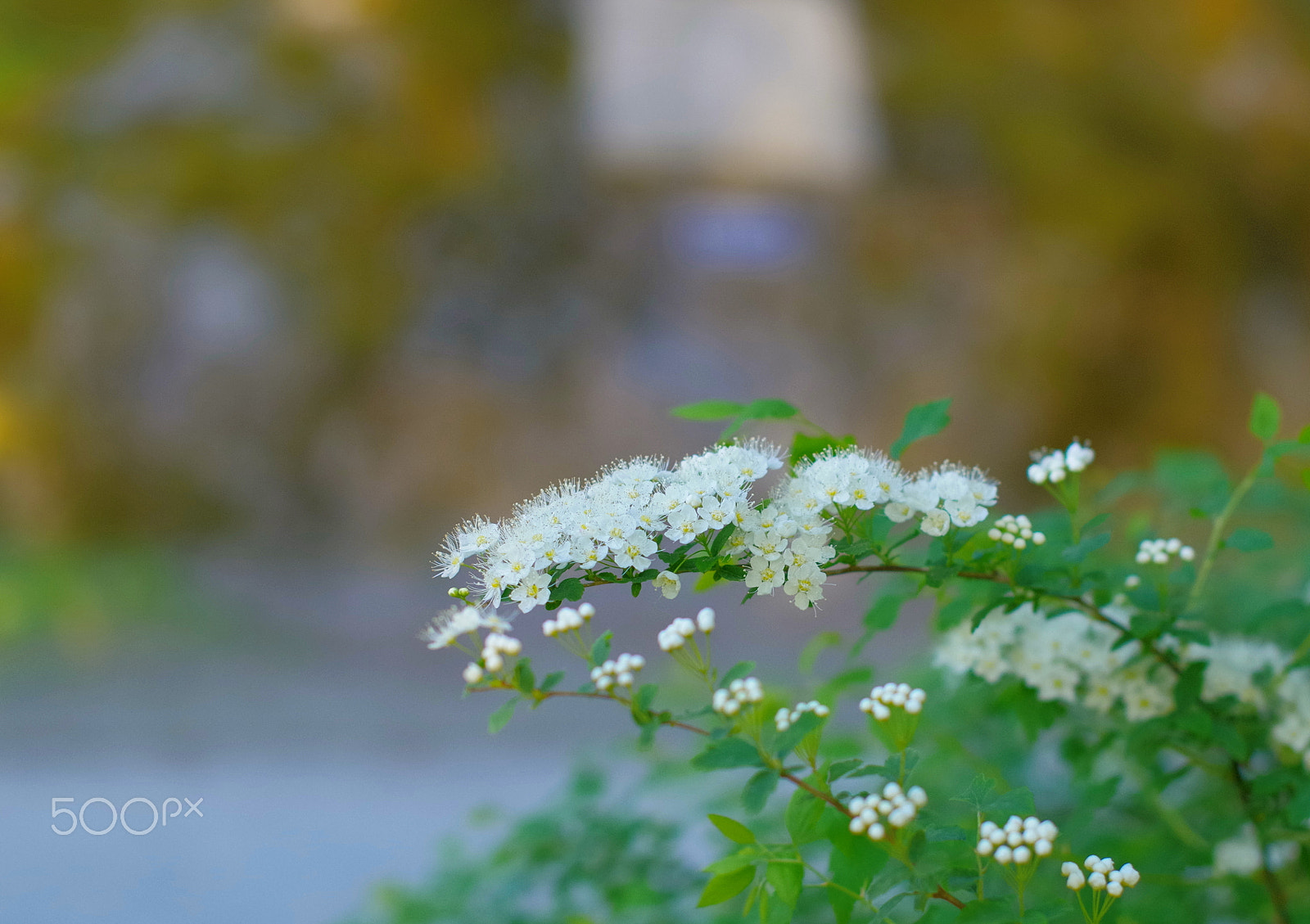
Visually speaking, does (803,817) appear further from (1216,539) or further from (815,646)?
(1216,539)

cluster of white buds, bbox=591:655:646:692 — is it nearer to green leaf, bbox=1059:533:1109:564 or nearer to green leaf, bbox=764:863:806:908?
green leaf, bbox=764:863:806:908

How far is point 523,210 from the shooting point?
3311mm

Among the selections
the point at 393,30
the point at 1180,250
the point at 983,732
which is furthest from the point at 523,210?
the point at 983,732

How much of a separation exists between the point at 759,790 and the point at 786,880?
0.15 ft

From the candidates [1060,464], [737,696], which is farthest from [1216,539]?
[737,696]

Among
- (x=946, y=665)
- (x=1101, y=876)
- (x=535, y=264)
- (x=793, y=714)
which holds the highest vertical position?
(x=535, y=264)

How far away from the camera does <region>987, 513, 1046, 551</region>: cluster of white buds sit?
57 centimetres

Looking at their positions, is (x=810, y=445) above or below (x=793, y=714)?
above

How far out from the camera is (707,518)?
0.51 meters

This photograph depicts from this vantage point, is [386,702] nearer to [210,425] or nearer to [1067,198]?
[210,425]

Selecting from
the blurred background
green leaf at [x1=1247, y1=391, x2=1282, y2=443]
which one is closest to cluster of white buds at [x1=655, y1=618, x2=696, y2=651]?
green leaf at [x1=1247, y1=391, x2=1282, y2=443]

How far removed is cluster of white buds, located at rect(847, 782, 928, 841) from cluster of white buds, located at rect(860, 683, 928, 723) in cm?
4

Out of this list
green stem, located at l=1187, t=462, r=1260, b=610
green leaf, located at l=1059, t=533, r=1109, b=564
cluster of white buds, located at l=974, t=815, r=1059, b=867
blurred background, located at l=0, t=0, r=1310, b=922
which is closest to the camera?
cluster of white buds, located at l=974, t=815, r=1059, b=867

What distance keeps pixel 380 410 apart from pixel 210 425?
569 mm
